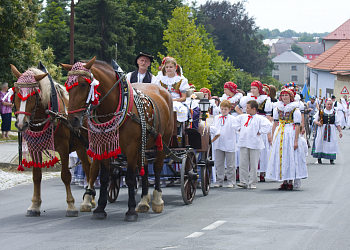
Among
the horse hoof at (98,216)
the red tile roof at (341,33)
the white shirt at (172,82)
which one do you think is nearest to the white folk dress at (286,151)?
the white shirt at (172,82)

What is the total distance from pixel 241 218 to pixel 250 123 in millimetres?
4086

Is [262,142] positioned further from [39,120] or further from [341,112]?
[341,112]

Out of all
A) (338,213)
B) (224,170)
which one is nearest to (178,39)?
(224,170)

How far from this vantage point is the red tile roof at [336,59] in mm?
52734

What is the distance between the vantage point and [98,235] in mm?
6371

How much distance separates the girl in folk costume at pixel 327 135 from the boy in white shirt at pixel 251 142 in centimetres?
647

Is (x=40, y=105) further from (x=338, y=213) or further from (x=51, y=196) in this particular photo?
(x=338, y=213)

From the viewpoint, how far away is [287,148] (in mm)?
10930

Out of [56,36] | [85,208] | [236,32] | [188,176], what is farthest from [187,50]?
[236,32]

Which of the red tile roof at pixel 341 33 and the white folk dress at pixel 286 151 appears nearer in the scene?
the white folk dress at pixel 286 151

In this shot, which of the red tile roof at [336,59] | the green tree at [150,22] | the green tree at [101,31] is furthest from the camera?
the red tile roof at [336,59]

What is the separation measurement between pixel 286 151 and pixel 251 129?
901 millimetres

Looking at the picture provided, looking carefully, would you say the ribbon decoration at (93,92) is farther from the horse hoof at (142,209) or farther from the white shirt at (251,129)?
the white shirt at (251,129)

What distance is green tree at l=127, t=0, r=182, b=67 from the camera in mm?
51125
